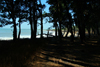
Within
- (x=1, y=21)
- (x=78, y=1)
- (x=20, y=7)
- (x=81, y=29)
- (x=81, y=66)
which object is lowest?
(x=81, y=66)

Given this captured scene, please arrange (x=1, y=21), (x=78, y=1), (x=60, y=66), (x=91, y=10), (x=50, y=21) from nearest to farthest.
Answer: (x=60, y=66), (x=78, y=1), (x=91, y=10), (x=1, y=21), (x=50, y=21)

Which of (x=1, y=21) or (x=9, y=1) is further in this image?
(x=1, y=21)

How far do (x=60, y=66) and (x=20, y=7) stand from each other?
19.0 meters

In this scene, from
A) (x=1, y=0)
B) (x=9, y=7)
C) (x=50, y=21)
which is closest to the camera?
(x=1, y=0)

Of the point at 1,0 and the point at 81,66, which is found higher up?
the point at 1,0

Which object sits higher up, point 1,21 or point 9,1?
point 9,1

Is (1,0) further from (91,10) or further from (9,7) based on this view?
(91,10)

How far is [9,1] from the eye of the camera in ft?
56.1

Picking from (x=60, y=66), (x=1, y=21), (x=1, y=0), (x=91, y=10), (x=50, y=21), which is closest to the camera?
(x=60, y=66)

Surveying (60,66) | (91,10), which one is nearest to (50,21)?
(91,10)

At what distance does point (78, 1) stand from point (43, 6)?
9.84 meters

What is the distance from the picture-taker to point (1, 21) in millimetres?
20156

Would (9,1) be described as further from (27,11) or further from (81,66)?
(81,66)

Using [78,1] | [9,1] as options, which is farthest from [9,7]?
[78,1]
